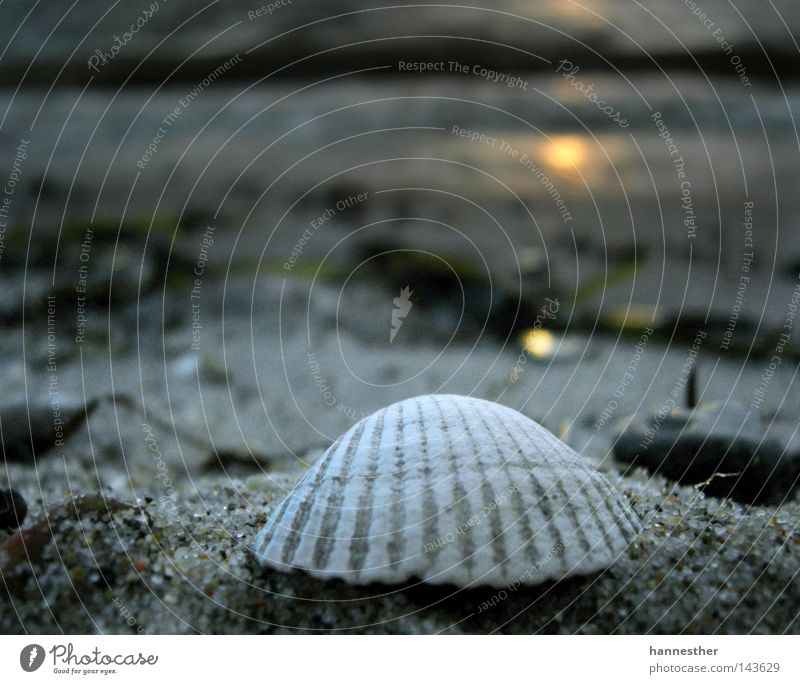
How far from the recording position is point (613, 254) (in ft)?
2.76

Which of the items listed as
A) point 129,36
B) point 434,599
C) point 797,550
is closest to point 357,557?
point 434,599

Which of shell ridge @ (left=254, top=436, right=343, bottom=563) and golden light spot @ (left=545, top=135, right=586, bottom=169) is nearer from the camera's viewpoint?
shell ridge @ (left=254, top=436, right=343, bottom=563)

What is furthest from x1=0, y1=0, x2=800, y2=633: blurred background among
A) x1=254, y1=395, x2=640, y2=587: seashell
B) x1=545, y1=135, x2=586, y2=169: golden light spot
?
x1=254, y1=395, x2=640, y2=587: seashell

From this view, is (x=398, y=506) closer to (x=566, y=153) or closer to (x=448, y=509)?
(x=448, y=509)

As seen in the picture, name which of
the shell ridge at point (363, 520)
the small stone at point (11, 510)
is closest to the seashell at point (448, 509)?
the shell ridge at point (363, 520)

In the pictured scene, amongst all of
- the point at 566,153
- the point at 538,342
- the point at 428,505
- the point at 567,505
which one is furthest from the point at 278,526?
the point at 566,153

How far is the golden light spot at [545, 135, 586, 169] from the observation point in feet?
2.79

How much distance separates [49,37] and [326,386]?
507 mm

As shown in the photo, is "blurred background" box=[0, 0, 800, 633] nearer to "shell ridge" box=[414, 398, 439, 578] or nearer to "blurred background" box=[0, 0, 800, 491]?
"blurred background" box=[0, 0, 800, 491]

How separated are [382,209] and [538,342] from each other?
22 cm

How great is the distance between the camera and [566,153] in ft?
2.79

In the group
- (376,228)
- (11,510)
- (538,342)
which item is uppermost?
(376,228)

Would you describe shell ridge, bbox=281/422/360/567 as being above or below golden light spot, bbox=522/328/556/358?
below
